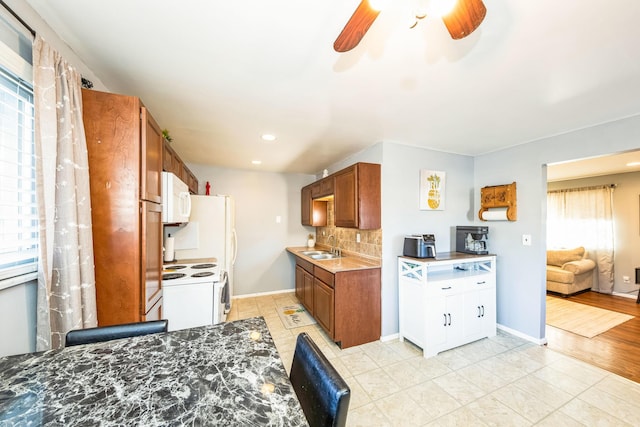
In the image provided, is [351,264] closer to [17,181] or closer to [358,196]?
[358,196]

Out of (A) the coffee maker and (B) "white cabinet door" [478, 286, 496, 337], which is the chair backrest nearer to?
(B) "white cabinet door" [478, 286, 496, 337]

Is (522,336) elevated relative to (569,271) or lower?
lower

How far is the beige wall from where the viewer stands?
430 cm

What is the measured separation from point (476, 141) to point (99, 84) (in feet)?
11.7

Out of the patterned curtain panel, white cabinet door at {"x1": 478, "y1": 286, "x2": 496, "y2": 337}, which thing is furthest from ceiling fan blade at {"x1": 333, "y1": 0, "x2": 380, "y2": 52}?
white cabinet door at {"x1": 478, "y1": 286, "x2": 496, "y2": 337}

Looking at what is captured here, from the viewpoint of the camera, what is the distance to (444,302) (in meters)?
2.53

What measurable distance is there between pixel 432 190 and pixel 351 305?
1.77m

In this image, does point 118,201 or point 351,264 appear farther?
point 351,264

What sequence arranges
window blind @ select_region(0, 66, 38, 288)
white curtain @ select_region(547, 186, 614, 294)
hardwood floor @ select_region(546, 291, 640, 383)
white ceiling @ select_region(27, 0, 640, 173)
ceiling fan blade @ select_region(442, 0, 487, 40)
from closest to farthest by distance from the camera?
ceiling fan blade @ select_region(442, 0, 487, 40) → window blind @ select_region(0, 66, 38, 288) → white ceiling @ select_region(27, 0, 640, 173) → hardwood floor @ select_region(546, 291, 640, 383) → white curtain @ select_region(547, 186, 614, 294)

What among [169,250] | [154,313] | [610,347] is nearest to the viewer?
[154,313]

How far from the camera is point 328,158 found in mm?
3701

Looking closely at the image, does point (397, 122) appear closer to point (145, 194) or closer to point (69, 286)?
point (145, 194)

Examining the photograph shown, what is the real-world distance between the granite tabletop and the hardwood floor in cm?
327

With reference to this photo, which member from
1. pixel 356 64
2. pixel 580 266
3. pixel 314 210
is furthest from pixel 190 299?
pixel 580 266
